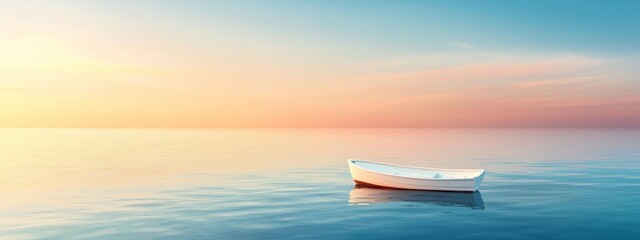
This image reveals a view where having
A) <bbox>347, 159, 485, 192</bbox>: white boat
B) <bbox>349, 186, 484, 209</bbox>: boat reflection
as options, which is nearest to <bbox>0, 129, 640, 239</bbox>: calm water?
<bbox>349, 186, 484, 209</bbox>: boat reflection

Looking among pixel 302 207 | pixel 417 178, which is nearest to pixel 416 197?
pixel 417 178

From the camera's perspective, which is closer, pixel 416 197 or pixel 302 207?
pixel 302 207

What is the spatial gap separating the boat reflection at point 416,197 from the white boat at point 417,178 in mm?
525

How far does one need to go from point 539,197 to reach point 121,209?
31.3m

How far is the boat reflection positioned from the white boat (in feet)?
1.72

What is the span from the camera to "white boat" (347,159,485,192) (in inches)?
1645

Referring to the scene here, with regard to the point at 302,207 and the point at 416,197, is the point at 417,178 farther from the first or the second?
the point at 302,207

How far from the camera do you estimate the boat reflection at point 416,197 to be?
37.4m

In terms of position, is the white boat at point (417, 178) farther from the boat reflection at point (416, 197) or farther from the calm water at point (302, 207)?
the calm water at point (302, 207)

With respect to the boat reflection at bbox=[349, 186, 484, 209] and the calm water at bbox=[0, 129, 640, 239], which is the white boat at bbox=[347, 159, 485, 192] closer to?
the boat reflection at bbox=[349, 186, 484, 209]

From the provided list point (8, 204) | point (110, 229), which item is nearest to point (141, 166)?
point (8, 204)

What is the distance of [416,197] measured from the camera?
40031 mm

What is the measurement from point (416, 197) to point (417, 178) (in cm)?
307

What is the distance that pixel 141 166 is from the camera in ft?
231
